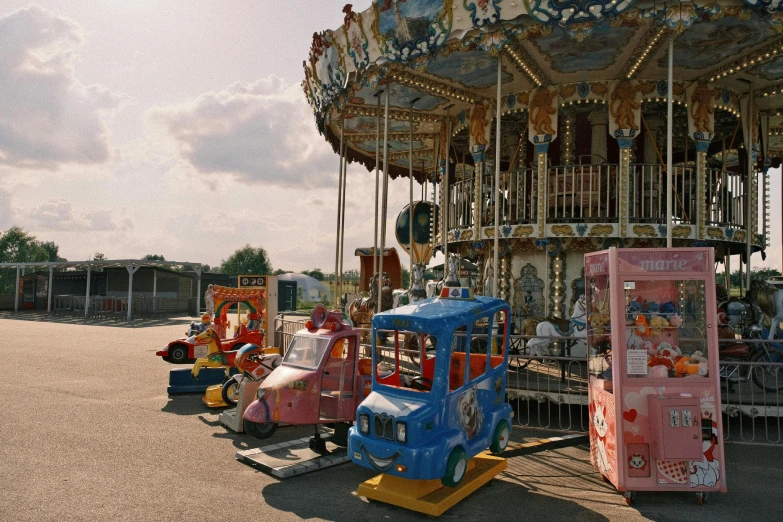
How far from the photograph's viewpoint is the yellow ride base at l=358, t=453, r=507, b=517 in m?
5.62

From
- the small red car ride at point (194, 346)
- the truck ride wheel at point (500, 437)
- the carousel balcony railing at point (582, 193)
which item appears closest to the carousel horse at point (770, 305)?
the carousel balcony railing at point (582, 193)

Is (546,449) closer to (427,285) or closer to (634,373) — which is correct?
(634,373)

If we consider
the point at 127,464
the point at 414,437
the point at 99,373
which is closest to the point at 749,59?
the point at 414,437

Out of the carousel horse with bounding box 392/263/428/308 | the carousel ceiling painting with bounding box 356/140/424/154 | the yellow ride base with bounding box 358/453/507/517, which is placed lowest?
the yellow ride base with bounding box 358/453/507/517

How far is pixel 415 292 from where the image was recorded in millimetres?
13242

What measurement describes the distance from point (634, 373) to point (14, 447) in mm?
7686

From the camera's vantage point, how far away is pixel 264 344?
1469cm

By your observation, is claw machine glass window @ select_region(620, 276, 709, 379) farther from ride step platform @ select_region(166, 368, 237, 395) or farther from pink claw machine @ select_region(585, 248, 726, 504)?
ride step platform @ select_region(166, 368, 237, 395)

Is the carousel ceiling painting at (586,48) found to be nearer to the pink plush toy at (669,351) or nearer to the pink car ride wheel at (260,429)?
the pink plush toy at (669,351)

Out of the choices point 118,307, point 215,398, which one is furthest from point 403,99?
point 118,307

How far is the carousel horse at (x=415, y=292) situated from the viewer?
519 inches

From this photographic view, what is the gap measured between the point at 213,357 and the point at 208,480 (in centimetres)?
596

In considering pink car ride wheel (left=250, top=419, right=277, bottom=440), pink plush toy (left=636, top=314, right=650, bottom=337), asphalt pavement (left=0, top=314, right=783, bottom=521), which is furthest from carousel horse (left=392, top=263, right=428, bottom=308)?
pink plush toy (left=636, top=314, right=650, bottom=337)

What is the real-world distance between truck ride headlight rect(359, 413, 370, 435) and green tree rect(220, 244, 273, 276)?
8685cm
